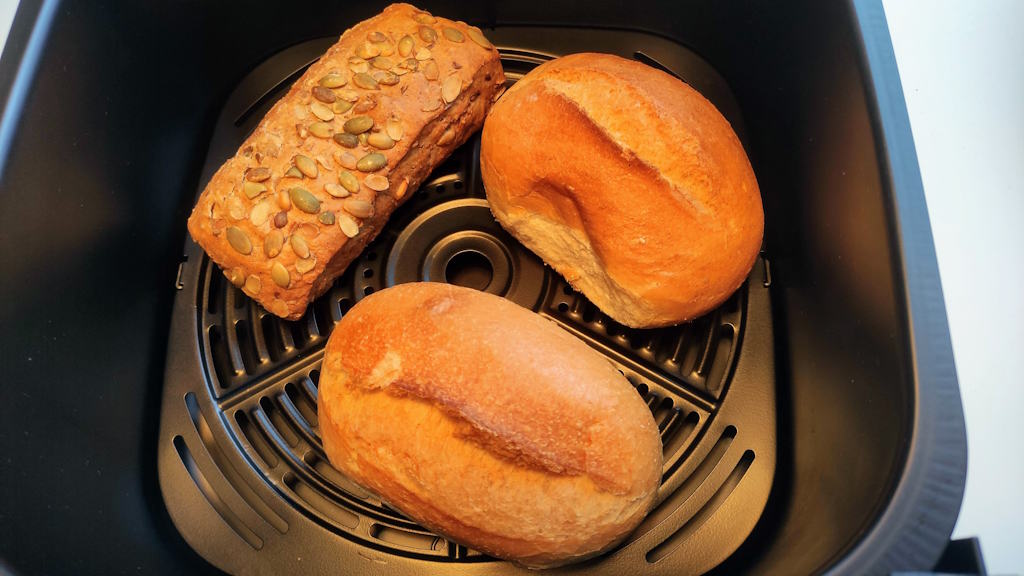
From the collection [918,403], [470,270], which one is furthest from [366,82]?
[918,403]

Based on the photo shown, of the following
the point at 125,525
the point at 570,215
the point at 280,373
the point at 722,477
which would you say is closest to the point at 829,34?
the point at 570,215

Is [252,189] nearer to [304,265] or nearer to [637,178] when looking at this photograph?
[304,265]

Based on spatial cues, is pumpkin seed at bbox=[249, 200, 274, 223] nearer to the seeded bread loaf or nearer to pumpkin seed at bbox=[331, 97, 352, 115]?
the seeded bread loaf

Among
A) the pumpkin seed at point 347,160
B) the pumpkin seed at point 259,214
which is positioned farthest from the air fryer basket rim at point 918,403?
the pumpkin seed at point 259,214

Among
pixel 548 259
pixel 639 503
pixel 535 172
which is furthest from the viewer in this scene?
pixel 548 259

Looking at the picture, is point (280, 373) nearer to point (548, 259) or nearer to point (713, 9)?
point (548, 259)

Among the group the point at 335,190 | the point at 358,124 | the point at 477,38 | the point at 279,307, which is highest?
the point at 477,38
